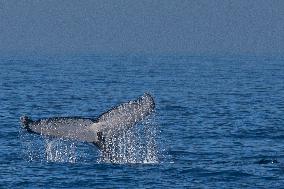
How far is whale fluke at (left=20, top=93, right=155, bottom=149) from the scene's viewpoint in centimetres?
2086

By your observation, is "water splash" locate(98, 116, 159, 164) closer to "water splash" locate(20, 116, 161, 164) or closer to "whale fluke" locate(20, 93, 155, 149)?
"water splash" locate(20, 116, 161, 164)

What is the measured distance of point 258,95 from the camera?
6788 centimetres

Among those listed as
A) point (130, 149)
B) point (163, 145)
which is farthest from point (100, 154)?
point (163, 145)

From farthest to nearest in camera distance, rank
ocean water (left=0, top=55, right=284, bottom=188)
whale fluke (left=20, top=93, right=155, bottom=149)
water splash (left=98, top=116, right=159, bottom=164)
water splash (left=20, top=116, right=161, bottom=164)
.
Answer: water splash (left=20, top=116, right=161, bottom=164) < ocean water (left=0, top=55, right=284, bottom=188) < water splash (left=98, top=116, right=159, bottom=164) < whale fluke (left=20, top=93, right=155, bottom=149)

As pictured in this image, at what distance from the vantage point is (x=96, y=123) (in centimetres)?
2156

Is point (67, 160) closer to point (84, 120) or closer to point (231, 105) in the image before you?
point (84, 120)

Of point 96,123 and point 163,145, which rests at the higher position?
point 96,123

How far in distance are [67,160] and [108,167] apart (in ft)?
9.93

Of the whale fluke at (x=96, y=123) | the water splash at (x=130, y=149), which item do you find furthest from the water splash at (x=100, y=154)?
the whale fluke at (x=96, y=123)

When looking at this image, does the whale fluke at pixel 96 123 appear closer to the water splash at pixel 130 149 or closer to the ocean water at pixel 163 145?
the water splash at pixel 130 149

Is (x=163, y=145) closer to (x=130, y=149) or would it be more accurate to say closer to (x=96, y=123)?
(x=130, y=149)

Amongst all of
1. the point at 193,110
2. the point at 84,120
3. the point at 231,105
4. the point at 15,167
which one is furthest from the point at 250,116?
the point at 84,120

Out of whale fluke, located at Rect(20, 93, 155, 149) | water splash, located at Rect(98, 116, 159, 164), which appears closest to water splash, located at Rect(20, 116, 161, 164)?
water splash, located at Rect(98, 116, 159, 164)

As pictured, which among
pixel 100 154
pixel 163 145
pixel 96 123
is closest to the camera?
pixel 96 123
